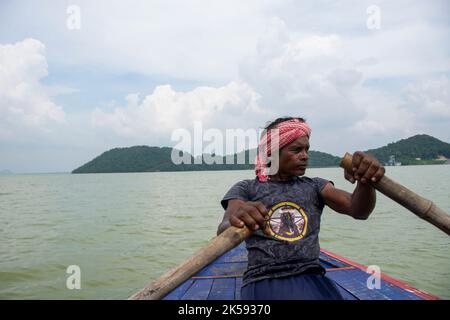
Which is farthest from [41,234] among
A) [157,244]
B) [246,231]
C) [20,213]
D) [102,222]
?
[246,231]

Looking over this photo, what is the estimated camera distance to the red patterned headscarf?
8.13ft

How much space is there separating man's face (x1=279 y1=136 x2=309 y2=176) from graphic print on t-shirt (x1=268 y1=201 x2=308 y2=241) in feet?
0.79

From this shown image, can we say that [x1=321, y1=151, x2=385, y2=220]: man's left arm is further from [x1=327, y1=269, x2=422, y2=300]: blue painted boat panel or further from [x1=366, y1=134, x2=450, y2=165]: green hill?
[x1=366, y1=134, x2=450, y2=165]: green hill

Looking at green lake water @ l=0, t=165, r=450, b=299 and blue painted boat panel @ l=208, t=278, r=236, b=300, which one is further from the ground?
blue painted boat panel @ l=208, t=278, r=236, b=300

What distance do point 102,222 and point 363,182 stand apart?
14.9 meters

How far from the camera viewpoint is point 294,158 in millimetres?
2475

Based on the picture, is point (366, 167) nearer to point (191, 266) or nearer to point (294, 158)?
point (294, 158)

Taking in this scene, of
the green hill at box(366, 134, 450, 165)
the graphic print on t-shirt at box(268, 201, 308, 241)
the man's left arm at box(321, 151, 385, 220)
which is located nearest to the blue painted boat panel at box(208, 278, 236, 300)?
the graphic print on t-shirt at box(268, 201, 308, 241)

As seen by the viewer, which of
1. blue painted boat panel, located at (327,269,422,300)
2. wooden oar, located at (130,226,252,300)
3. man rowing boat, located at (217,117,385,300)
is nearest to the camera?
wooden oar, located at (130,226,252,300)

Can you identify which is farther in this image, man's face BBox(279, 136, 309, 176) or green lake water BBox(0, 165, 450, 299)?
green lake water BBox(0, 165, 450, 299)

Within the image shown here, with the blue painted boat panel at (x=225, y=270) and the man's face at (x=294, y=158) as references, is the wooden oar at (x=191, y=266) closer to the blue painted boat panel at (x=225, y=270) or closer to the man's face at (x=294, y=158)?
the man's face at (x=294, y=158)

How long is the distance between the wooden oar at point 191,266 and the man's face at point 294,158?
0.69 m

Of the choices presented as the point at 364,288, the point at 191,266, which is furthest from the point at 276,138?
→ the point at 364,288

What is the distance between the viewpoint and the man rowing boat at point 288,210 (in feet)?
6.85
